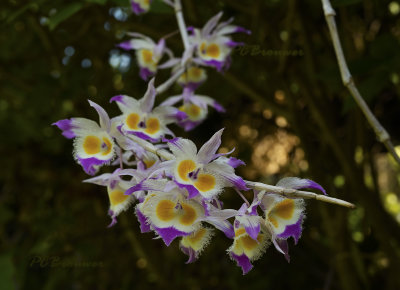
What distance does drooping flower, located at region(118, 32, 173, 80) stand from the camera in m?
1.21

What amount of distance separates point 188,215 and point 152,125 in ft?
0.86

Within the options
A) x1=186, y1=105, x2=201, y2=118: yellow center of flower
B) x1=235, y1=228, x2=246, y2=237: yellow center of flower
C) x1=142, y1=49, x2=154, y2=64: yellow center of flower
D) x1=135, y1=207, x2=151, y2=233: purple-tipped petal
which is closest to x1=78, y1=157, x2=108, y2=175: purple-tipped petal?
x1=135, y1=207, x2=151, y2=233: purple-tipped petal

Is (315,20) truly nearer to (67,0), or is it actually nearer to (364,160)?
(364,160)

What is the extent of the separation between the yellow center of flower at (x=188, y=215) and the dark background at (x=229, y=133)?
0.68m

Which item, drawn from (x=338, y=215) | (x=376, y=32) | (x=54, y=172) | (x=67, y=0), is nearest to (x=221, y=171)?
(x=67, y=0)

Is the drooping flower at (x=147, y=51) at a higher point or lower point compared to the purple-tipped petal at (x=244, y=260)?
higher

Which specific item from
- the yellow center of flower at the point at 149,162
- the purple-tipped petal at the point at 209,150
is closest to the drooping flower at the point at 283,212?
the purple-tipped petal at the point at 209,150

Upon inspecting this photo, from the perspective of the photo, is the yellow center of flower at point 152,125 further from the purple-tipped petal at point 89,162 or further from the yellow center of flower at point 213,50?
the yellow center of flower at point 213,50

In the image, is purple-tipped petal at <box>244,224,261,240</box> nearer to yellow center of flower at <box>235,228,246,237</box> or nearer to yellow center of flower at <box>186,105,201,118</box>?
yellow center of flower at <box>235,228,246,237</box>

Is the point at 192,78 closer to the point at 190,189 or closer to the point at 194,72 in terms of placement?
the point at 194,72

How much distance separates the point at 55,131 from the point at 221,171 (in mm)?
1849

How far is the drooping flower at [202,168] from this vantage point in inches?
28.7

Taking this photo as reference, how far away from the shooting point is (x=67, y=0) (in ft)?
5.48

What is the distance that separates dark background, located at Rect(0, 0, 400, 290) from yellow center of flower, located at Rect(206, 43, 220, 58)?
0.22 m
